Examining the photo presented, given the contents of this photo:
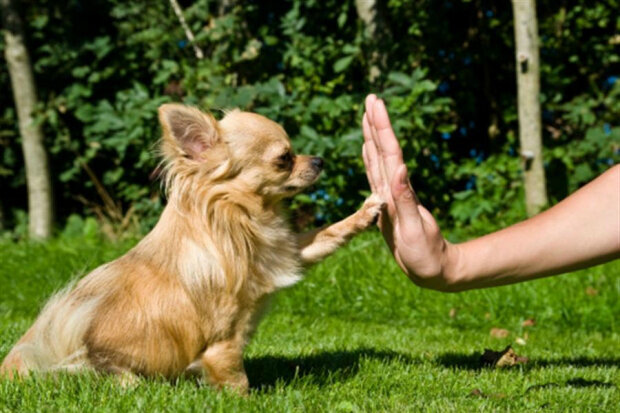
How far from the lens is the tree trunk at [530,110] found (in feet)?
20.5

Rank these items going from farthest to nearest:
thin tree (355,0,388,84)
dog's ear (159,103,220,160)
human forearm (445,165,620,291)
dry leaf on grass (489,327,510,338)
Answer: thin tree (355,0,388,84), dry leaf on grass (489,327,510,338), dog's ear (159,103,220,160), human forearm (445,165,620,291)

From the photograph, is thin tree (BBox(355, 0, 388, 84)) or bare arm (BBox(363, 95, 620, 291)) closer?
bare arm (BBox(363, 95, 620, 291))

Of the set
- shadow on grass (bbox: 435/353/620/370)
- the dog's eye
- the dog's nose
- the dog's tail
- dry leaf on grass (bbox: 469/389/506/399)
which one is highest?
the dog's eye

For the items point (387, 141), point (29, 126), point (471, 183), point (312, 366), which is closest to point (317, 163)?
point (387, 141)

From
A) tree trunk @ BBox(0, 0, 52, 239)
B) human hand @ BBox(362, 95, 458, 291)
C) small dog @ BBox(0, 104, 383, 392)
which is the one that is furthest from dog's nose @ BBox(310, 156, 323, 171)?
tree trunk @ BBox(0, 0, 52, 239)

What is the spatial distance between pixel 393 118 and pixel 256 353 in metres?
2.79

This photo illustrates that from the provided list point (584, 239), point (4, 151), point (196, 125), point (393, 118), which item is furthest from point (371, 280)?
point (4, 151)

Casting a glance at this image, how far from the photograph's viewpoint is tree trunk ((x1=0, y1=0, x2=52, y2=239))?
24.8ft

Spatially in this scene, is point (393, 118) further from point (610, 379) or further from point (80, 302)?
point (80, 302)

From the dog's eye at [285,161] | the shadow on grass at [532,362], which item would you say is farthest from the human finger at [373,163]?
the shadow on grass at [532,362]

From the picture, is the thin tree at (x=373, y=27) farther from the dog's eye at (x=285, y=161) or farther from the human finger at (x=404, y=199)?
the human finger at (x=404, y=199)

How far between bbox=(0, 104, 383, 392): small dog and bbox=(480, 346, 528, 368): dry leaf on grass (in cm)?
100

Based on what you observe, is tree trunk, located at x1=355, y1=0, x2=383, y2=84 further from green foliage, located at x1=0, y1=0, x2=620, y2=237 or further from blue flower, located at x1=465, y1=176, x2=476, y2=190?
blue flower, located at x1=465, y1=176, x2=476, y2=190

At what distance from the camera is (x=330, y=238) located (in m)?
3.36
